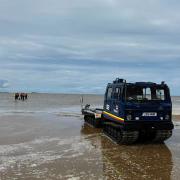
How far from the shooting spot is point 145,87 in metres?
14.7

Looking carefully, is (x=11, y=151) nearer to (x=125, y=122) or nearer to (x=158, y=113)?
(x=125, y=122)

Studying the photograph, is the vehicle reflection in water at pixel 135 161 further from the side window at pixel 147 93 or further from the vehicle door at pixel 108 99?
the side window at pixel 147 93

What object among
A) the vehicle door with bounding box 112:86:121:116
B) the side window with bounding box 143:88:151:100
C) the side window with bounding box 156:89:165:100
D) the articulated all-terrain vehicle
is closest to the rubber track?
the articulated all-terrain vehicle

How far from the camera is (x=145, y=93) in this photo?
14594 millimetres

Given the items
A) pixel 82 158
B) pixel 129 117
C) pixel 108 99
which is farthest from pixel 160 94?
pixel 82 158

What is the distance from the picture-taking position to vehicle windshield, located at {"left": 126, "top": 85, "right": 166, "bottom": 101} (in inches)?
566

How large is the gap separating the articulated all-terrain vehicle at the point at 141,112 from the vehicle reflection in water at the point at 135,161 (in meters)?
0.57

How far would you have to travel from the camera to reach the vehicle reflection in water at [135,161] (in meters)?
9.48

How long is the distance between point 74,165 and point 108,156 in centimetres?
193

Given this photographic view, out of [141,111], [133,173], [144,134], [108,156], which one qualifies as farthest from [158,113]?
[133,173]

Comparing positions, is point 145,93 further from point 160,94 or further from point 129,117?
point 129,117

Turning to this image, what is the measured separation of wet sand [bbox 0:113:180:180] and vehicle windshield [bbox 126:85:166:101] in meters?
2.08

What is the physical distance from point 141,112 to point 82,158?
377cm

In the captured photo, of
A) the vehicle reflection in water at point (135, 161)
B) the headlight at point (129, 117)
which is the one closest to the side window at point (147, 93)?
the headlight at point (129, 117)
